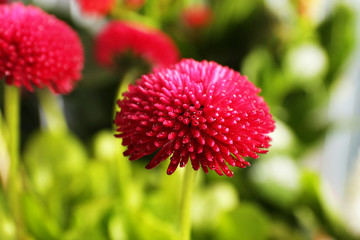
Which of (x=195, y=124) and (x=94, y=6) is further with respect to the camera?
(x=94, y=6)

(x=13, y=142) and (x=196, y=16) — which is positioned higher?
(x=196, y=16)

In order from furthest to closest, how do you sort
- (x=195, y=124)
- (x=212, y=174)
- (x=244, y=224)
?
(x=212, y=174), (x=244, y=224), (x=195, y=124)

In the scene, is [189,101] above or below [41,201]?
above

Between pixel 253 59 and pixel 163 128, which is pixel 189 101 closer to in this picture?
pixel 163 128

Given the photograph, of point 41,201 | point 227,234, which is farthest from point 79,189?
point 227,234

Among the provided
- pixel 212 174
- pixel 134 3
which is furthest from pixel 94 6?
pixel 212 174

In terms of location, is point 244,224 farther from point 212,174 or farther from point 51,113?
point 51,113
